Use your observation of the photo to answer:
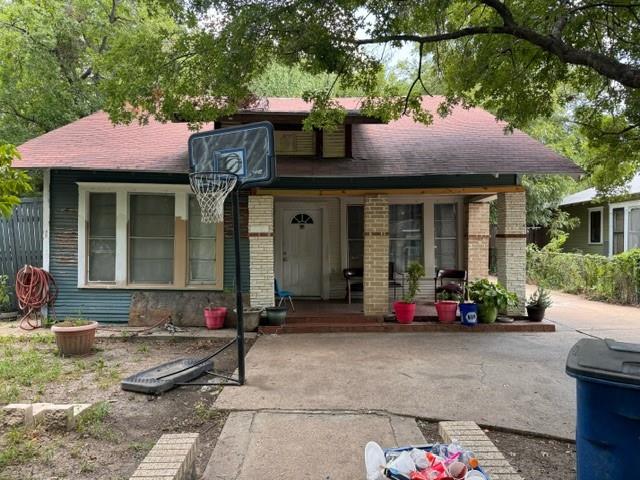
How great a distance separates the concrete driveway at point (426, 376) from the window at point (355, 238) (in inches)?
112

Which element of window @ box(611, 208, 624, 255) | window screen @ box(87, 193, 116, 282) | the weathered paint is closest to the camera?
the weathered paint

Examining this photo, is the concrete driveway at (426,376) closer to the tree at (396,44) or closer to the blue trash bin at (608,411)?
the blue trash bin at (608,411)

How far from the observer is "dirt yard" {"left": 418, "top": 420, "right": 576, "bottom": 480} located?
319 cm

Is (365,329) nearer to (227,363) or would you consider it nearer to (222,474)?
(227,363)

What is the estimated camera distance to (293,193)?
792 cm

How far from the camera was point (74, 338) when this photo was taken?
616 cm

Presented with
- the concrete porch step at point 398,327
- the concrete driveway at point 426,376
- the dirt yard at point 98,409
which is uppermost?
the concrete porch step at point 398,327

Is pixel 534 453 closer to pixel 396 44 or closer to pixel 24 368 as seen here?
pixel 396 44

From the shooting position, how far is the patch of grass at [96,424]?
375 centimetres

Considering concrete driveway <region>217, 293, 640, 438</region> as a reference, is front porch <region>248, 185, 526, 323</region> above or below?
above

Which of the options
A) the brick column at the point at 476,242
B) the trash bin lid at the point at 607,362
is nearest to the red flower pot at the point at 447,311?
the brick column at the point at 476,242

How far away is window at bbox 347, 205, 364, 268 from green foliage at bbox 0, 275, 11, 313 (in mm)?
6952

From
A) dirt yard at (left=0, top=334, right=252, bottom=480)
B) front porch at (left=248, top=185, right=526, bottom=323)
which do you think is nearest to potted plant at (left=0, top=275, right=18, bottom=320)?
dirt yard at (left=0, top=334, right=252, bottom=480)

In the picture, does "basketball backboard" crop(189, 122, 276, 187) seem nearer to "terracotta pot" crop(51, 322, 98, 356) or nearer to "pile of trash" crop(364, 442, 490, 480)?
"terracotta pot" crop(51, 322, 98, 356)
